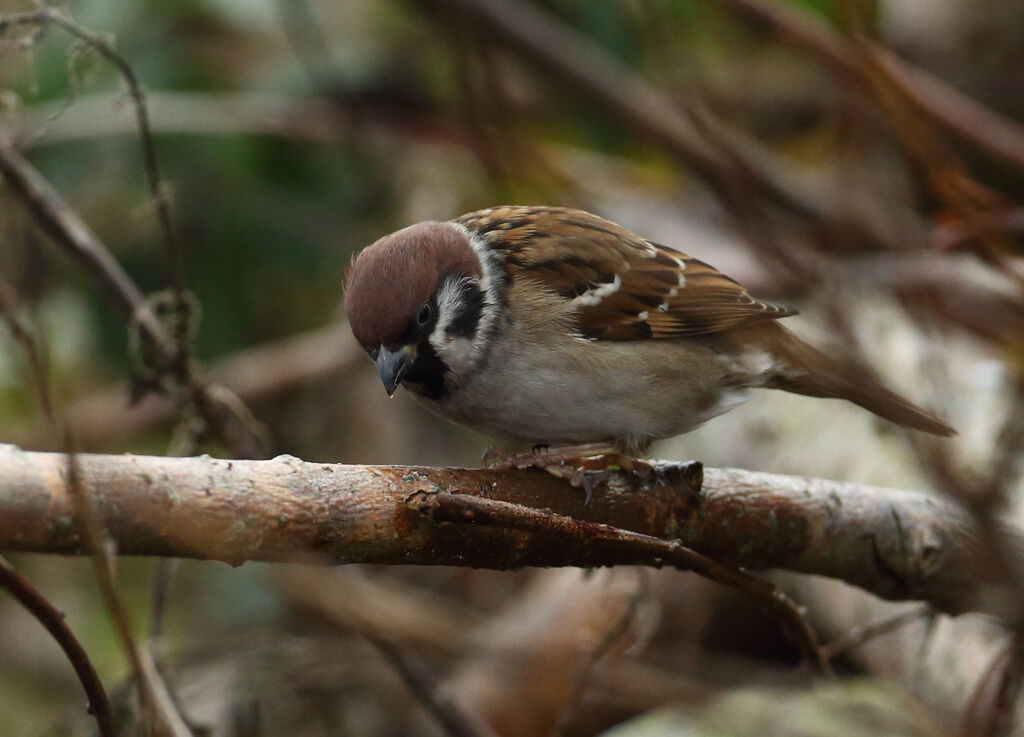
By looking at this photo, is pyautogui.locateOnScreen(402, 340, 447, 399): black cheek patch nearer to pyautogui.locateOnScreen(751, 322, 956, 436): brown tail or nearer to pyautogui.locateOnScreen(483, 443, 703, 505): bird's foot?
pyautogui.locateOnScreen(483, 443, 703, 505): bird's foot

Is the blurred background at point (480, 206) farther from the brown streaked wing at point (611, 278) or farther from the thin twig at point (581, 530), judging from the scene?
the thin twig at point (581, 530)

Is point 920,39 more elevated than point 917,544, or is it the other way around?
point 920,39

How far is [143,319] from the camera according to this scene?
3.41m

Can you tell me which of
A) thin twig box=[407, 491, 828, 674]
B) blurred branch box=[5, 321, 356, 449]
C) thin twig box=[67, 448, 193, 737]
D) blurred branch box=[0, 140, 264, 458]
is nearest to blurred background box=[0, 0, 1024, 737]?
blurred branch box=[5, 321, 356, 449]

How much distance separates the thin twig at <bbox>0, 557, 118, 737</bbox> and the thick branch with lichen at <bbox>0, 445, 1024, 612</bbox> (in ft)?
0.31

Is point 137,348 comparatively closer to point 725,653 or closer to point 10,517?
point 10,517

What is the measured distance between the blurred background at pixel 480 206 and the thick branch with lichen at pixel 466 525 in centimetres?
35

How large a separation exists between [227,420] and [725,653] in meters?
2.67

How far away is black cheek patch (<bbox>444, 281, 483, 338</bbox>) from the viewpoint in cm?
300

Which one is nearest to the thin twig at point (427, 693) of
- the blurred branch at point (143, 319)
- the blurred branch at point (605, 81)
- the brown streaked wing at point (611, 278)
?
the blurred branch at point (143, 319)

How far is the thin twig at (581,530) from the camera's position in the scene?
198 centimetres

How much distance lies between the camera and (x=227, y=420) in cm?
365

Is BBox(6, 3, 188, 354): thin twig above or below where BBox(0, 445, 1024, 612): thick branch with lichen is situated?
above

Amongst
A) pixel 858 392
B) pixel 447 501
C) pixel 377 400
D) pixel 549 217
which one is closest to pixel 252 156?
pixel 377 400
